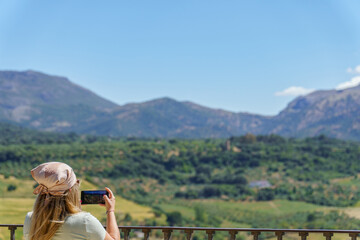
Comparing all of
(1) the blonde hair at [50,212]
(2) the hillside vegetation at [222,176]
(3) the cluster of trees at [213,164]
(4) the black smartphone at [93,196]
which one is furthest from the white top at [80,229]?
(3) the cluster of trees at [213,164]

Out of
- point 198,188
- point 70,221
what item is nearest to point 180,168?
point 198,188

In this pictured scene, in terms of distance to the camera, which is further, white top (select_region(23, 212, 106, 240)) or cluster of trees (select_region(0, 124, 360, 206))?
cluster of trees (select_region(0, 124, 360, 206))

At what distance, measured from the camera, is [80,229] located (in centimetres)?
174

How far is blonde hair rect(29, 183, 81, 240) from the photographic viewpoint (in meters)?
Answer: 1.75

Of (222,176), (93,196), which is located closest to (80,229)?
(93,196)

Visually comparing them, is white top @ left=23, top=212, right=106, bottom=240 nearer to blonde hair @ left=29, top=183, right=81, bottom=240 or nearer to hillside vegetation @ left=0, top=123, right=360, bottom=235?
blonde hair @ left=29, top=183, right=81, bottom=240

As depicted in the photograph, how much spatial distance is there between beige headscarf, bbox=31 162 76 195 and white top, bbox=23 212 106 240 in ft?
0.34

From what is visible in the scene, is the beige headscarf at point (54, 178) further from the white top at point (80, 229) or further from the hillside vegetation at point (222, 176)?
the hillside vegetation at point (222, 176)

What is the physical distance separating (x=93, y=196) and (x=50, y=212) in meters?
0.26

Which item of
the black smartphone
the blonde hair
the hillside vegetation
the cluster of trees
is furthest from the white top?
the cluster of trees

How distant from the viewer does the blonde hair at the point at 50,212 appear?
1.75 metres

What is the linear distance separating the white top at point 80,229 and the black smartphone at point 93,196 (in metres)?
0.21

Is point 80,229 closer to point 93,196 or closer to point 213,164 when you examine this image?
point 93,196

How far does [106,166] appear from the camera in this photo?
5912cm
